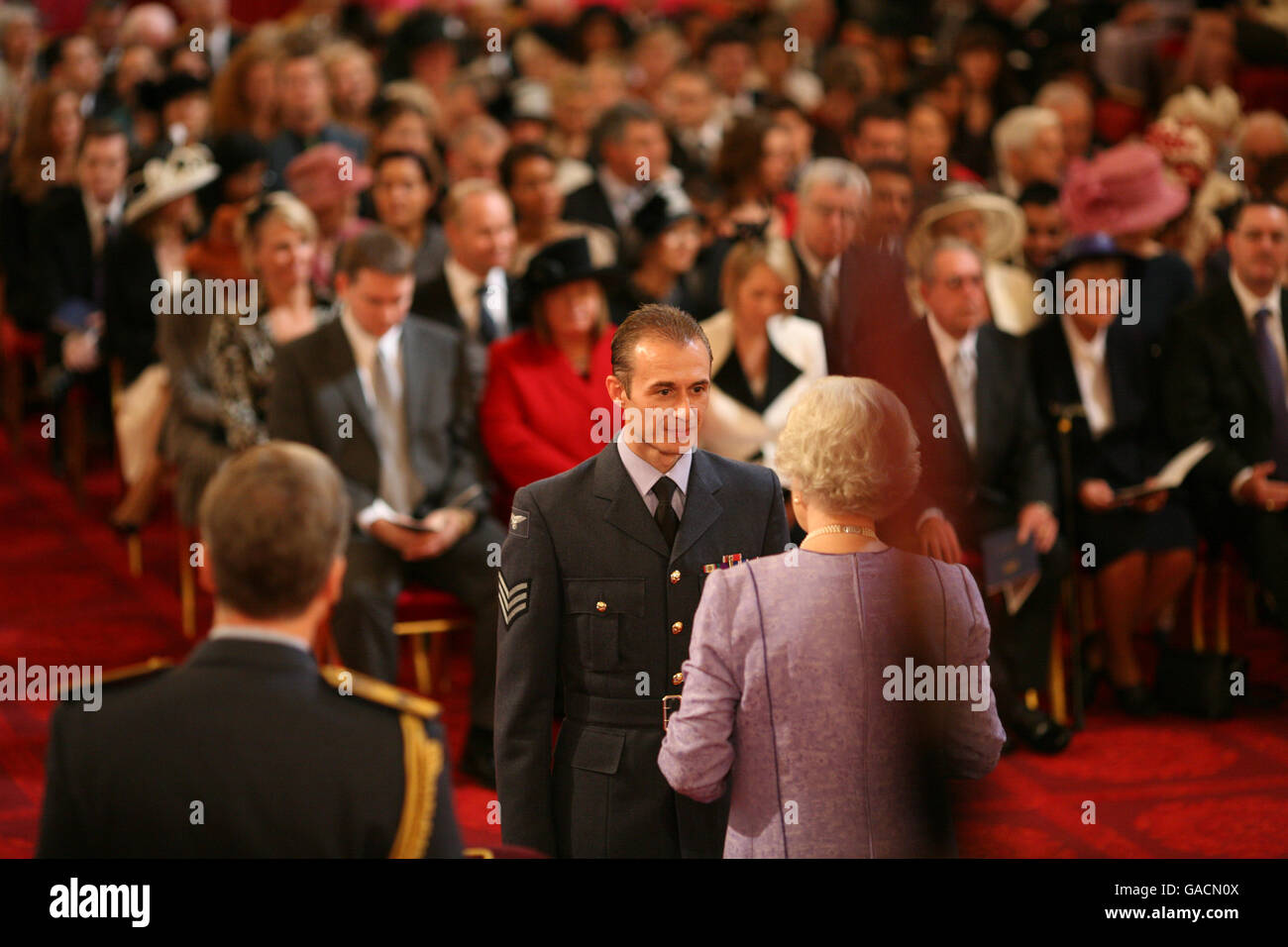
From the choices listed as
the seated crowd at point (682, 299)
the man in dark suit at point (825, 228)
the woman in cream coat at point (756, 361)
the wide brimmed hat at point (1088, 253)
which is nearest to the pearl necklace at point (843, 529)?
the seated crowd at point (682, 299)

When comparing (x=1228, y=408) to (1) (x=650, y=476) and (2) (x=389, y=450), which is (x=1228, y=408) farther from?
(1) (x=650, y=476)

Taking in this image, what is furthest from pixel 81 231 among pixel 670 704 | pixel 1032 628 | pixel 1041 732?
pixel 670 704

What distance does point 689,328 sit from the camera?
2584 mm

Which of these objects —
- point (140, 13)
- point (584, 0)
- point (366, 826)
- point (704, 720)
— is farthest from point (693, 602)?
point (584, 0)

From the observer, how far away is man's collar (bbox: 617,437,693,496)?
263 cm

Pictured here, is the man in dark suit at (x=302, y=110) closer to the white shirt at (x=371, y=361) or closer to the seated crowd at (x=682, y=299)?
the seated crowd at (x=682, y=299)

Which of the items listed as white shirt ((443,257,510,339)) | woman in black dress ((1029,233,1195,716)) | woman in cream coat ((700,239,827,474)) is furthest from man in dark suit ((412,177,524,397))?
woman in black dress ((1029,233,1195,716))

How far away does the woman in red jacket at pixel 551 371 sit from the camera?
446 centimetres

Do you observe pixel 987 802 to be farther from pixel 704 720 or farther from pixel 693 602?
pixel 704 720

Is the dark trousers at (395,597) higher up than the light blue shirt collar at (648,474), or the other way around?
the light blue shirt collar at (648,474)

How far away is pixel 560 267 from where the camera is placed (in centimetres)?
454

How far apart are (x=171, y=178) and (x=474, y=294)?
1.41 m

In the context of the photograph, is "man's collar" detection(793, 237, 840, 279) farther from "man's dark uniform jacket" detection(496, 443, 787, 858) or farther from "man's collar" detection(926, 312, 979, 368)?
"man's dark uniform jacket" detection(496, 443, 787, 858)

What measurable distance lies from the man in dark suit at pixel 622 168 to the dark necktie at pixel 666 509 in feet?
12.9
